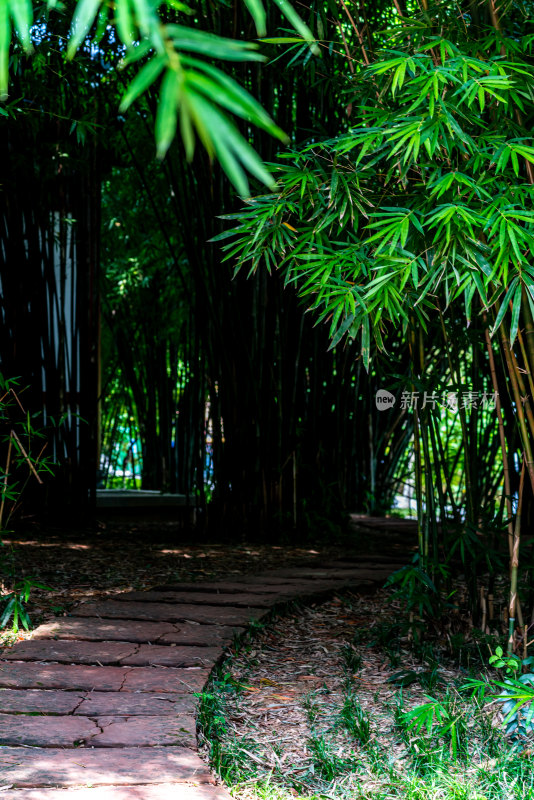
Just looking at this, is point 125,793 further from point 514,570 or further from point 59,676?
point 514,570

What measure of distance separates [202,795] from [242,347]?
2.31m

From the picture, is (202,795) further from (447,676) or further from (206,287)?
(206,287)

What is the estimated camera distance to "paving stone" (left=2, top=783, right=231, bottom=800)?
1281 mm

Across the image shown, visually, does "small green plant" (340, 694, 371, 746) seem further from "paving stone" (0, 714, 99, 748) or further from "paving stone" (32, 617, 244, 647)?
"paving stone" (0, 714, 99, 748)

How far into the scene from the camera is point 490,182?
1.59 m

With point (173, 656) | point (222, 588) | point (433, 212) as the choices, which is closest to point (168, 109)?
point (433, 212)

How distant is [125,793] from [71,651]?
74cm

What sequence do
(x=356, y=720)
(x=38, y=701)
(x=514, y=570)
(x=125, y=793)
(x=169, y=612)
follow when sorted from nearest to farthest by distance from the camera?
(x=125, y=793) < (x=38, y=701) < (x=356, y=720) < (x=514, y=570) < (x=169, y=612)

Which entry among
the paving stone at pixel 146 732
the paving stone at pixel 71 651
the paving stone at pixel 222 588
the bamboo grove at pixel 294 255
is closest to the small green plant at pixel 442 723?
the bamboo grove at pixel 294 255

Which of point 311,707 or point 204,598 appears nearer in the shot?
point 311,707

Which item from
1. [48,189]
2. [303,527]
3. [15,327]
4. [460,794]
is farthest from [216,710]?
[48,189]

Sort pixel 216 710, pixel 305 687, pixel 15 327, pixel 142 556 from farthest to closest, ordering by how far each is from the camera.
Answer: pixel 15 327 < pixel 142 556 < pixel 305 687 < pixel 216 710

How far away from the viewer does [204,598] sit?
2541 millimetres

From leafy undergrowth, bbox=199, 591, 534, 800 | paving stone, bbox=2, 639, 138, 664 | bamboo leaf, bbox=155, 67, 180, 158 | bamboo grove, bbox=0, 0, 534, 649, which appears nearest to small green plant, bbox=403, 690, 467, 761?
leafy undergrowth, bbox=199, 591, 534, 800
